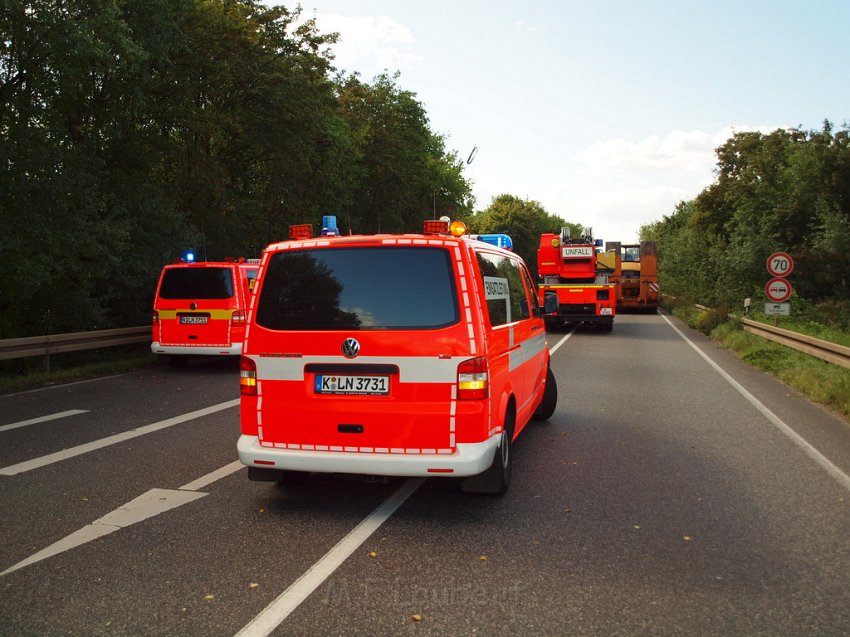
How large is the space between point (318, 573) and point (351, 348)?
1469 mm

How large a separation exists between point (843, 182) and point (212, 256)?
1088 inches

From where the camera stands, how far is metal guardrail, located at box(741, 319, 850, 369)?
33.5 ft

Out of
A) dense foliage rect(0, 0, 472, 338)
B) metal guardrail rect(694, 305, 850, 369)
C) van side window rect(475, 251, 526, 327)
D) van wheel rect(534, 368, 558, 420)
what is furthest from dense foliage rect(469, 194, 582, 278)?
van side window rect(475, 251, 526, 327)

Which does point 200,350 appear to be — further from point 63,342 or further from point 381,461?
point 381,461

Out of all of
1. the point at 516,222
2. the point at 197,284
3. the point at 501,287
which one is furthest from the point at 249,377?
the point at 516,222

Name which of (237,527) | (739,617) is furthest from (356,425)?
(739,617)

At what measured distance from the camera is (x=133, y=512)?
16.1ft

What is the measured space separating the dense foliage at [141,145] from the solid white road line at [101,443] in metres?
6.04

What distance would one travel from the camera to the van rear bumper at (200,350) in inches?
477

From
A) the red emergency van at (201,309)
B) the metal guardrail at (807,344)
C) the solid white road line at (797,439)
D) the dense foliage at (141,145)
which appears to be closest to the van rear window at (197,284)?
the red emergency van at (201,309)

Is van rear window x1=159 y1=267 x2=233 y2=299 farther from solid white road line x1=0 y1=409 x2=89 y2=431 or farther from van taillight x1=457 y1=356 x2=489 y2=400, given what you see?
van taillight x1=457 y1=356 x2=489 y2=400

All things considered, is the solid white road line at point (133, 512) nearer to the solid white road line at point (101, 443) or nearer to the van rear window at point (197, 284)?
the solid white road line at point (101, 443)

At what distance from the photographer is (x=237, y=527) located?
15.1 ft

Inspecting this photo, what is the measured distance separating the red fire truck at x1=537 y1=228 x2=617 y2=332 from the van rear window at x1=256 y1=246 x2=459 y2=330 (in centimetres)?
1808
